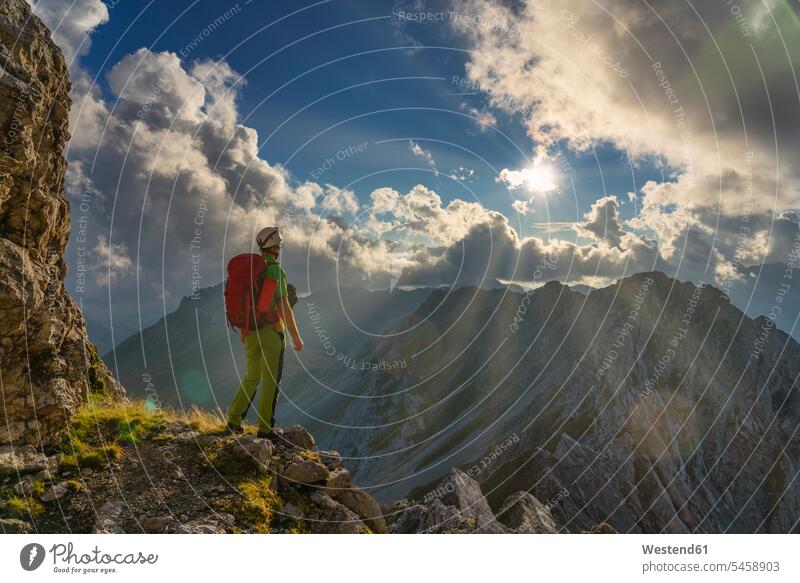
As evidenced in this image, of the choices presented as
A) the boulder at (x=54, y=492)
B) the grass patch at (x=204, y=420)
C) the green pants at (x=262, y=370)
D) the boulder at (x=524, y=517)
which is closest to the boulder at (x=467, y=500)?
the boulder at (x=524, y=517)

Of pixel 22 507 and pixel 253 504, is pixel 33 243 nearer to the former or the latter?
pixel 22 507

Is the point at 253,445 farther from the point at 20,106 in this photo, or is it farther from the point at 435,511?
the point at 20,106

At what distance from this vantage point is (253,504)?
8836mm

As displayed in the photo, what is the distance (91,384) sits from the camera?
38.5 feet

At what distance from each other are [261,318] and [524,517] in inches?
338

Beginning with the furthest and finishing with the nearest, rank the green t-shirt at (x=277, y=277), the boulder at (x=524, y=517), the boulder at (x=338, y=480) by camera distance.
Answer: the boulder at (x=524, y=517) → the green t-shirt at (x=277, y=277) → the boulder at (x=338, y=480)

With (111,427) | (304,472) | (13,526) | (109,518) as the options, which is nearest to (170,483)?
(109,518)

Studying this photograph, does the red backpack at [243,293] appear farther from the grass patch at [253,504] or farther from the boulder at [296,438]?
the grass patch at [253,504]

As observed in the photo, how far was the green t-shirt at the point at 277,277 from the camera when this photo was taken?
35.0 feet

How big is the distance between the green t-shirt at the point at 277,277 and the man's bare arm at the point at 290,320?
0.42 ft

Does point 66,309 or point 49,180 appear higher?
point 49,180
